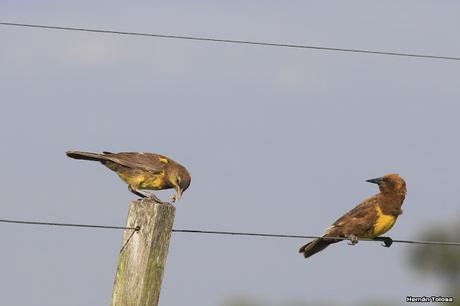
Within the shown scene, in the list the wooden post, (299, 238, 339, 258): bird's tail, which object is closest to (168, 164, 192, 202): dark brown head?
(299, 238, 339, 258): bird's tail

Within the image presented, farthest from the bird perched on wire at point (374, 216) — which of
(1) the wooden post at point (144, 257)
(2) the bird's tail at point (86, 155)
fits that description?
(1) the wooden post at point (144, 257)

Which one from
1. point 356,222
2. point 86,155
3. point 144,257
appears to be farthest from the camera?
point 356,222

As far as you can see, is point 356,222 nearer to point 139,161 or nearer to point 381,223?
point 381,223

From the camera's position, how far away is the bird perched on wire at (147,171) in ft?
33.0

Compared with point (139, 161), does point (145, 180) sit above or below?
below

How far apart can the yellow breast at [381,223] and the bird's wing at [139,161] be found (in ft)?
7.26

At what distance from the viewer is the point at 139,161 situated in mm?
10102

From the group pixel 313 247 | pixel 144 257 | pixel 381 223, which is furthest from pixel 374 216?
pixel 144 257

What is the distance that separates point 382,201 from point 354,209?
0.98 ft

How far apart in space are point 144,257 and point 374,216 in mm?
4105

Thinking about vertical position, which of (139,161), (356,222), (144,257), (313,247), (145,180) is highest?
(139,161)

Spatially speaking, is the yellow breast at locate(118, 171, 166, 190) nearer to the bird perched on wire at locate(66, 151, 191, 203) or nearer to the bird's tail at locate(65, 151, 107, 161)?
the bird perched on wire at locate(66, 151, 191, 203)

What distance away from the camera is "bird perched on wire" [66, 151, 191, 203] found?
396 inches

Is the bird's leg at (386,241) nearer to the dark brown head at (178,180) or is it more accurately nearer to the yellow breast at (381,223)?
the yellow breast at (381,223)
